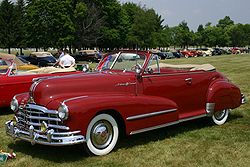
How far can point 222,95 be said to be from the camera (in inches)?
298

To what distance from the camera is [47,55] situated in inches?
1336

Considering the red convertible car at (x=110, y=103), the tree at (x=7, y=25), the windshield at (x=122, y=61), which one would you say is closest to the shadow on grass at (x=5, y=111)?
the red convertible car at (x=110, y=103)

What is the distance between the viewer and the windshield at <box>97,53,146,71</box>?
21.6 ft

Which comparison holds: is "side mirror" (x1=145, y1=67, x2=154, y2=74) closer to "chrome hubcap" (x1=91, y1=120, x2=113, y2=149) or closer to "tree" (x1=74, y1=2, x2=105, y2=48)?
"chrome hubcap" (x1=91, y1=120, x2=113, y2=149)

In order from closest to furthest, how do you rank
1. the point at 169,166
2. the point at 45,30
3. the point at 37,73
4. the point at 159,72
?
the point at 169,166, the point at 159,72, the point at 37,73, the point at 45,30

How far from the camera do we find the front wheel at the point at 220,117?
7.80 metres

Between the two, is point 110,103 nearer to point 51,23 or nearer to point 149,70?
point 149,70

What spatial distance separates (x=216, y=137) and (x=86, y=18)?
166 feet

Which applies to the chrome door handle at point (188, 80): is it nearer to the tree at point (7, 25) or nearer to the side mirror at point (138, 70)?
the side mirror at point (138, 70)

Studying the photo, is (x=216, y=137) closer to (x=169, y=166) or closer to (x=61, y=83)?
(x=169, y=166)

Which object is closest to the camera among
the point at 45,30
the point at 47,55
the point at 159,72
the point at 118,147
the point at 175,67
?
the point at 118,147

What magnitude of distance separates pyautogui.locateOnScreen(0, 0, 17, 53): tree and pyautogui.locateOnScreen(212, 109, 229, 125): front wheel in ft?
181

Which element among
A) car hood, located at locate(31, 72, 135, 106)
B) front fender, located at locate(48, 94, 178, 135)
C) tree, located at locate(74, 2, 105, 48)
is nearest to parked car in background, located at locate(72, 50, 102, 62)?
tree, located at locate(74, 2, 105, 48)

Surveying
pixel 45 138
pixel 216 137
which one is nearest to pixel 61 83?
pixel 45 138
